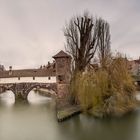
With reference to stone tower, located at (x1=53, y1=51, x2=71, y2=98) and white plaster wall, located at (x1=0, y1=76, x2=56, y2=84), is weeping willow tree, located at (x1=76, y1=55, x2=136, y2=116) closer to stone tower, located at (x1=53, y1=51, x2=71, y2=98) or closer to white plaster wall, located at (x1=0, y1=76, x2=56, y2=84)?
stone tower, located at (x1=53, y1=51, x2=71, y2=98)

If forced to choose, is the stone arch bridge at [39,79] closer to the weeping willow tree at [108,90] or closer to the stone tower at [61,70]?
the stone tower at [61,70]

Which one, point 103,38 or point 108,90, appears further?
point 103,38

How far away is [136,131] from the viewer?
42.5 ft

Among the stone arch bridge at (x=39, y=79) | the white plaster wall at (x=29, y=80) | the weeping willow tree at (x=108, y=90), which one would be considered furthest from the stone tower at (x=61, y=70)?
the weeping willow tree at (x=108, y=90)

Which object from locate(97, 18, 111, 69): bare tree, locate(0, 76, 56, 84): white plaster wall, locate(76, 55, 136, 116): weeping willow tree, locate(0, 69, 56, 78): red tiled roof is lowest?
locate(76, 55, 136, 116): weeping willow tree

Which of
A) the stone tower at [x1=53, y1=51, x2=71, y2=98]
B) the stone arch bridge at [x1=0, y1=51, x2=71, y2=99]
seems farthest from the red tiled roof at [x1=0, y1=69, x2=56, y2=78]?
the stone tower at [x1=53, y1=51, x2=71, y2=98]

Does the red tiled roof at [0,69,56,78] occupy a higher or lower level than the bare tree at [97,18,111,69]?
lower

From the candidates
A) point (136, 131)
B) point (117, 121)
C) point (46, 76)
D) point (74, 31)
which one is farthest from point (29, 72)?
point (136, 131)

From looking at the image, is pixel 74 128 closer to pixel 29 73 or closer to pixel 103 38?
pixel 103 38

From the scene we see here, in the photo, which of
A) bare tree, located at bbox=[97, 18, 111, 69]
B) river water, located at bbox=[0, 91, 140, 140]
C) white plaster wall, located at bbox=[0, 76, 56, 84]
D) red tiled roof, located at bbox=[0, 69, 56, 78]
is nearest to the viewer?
river water, located at bbox=[0, 91, 140, 140]

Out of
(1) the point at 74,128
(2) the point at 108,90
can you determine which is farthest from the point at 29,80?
(1) the point at 74,128

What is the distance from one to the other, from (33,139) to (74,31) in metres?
11.5

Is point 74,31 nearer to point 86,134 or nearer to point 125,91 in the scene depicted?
point 125,91

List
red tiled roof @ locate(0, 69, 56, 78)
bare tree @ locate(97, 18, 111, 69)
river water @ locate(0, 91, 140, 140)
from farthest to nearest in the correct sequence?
red tiled roof @ locate(0, 69, 56, 78) → bare tree @ locate(97, 18, 111, 69) → river water @ locate(0, 91, 140, 140)
